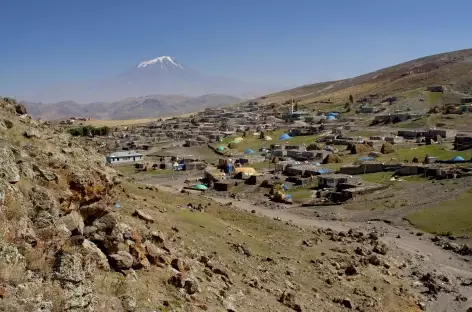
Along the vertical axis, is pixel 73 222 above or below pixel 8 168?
below

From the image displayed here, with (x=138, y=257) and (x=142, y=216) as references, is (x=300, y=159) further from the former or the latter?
(x=138, y=257)

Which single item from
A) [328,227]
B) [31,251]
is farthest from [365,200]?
[31,251]

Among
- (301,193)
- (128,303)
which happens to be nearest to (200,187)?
(301,193)

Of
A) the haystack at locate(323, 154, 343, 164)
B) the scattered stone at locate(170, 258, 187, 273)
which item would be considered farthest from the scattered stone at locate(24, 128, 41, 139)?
the haystack at locate(323, 154, 343, 164)

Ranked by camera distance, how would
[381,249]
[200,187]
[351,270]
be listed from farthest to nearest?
[200,187]
[381,249]
[351,270]

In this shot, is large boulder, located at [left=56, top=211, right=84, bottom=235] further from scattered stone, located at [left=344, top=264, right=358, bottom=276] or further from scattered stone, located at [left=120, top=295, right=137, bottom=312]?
scattered stone, located at [left=344, top=264, right=358, bottom=276]

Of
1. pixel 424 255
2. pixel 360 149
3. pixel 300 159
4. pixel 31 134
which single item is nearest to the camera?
pixel 31 134

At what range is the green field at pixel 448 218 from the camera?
1280 inches

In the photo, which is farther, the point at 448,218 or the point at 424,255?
the point at 448,218

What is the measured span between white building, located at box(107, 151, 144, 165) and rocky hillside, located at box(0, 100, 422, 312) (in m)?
48.8

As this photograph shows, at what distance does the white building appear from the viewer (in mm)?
73438

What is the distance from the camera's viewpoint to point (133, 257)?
13.0m

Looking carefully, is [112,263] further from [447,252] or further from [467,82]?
[467,82]

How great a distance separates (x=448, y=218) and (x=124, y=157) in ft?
166
